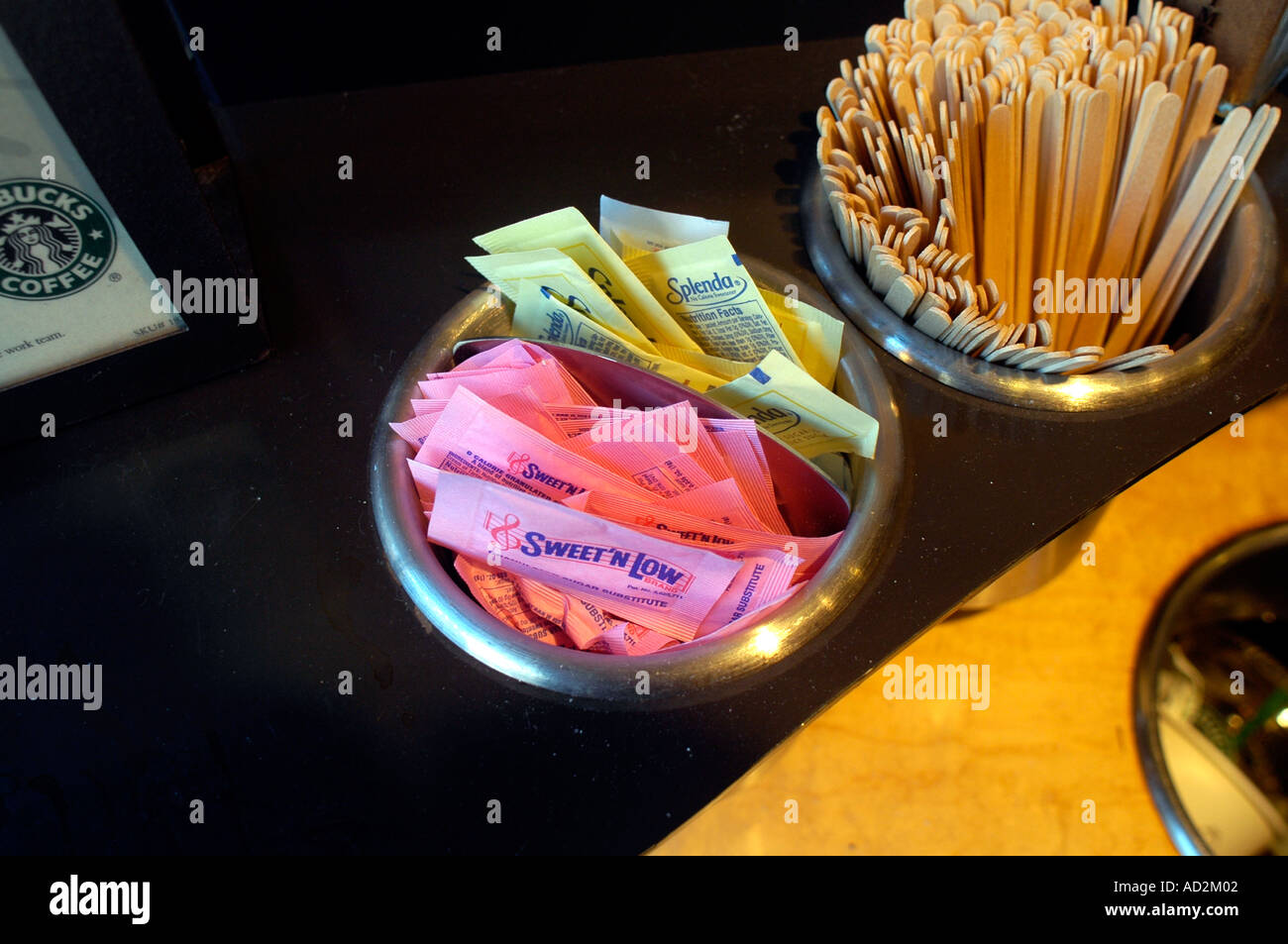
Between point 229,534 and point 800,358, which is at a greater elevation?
point 800,358

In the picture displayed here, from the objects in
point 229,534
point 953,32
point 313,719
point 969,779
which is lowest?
point 969,779

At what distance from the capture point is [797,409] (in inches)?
27.9

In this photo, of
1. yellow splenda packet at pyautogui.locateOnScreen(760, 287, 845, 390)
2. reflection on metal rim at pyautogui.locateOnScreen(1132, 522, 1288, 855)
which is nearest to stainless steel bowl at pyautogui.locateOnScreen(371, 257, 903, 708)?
yellow splenda packet at pyautogui.locateOnScreen(760, 287, 845, 390)

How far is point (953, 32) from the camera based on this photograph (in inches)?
31.4

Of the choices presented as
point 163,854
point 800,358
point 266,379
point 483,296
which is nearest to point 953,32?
point 800,358

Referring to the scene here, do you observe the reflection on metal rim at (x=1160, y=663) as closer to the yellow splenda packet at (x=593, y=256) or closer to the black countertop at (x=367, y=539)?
the black countertop at (x=367, y=539)

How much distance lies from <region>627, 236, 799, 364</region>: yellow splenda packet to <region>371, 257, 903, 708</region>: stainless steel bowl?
0.08m

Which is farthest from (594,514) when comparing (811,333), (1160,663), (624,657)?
(1160,663)

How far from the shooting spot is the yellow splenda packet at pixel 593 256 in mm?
717

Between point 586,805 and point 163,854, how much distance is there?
0.25 m

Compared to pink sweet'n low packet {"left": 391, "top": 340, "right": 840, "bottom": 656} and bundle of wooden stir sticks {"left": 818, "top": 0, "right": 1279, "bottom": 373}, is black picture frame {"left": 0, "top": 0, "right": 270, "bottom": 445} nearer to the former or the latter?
pink sweet'n low packet {"left": 391, "top": 340, "right": 840, "bottom": 656}

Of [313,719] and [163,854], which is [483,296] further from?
[163,854]

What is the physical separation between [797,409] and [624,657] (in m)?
0.22
